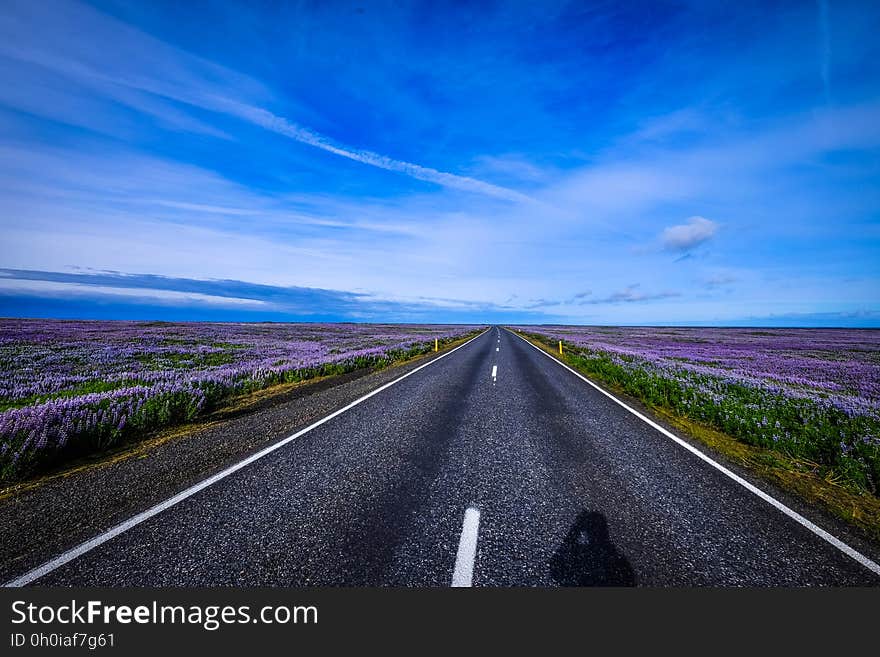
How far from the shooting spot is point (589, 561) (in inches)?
113

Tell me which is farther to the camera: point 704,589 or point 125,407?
point 125,407

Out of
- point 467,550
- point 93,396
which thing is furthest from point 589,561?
point 93,396

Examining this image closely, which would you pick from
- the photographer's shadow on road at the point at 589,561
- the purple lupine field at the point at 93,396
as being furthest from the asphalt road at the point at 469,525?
the purple lupine field at the point at 93,396

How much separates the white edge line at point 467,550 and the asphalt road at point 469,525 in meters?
0.02

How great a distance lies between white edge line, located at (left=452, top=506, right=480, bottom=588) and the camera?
8.69 feet

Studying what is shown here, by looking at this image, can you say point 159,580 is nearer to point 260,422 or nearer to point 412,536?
point 412,536

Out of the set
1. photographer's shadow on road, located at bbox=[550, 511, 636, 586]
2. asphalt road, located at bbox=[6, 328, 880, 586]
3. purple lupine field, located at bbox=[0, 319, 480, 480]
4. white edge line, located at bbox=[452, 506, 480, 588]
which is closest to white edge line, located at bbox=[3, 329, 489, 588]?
asphalt road, located at bbox=[6, 328, 880, 586]

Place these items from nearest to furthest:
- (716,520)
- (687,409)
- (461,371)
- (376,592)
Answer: (376,592), (716,520), (687,409), (461,371)

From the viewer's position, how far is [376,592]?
254 cm

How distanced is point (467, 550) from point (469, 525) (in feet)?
1.33

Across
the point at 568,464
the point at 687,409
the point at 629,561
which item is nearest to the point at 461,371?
the point at 687,409

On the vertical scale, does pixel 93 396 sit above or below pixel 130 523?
above

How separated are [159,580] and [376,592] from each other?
1.73 metres

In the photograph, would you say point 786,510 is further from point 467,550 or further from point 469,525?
point 467,550
